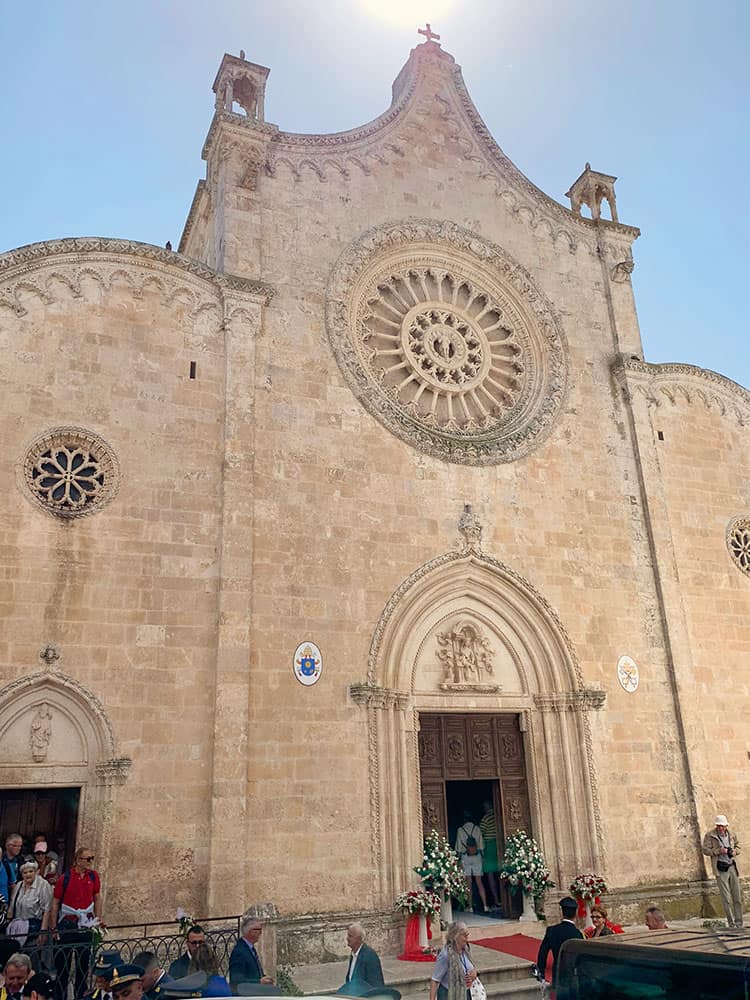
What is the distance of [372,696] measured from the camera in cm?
1340

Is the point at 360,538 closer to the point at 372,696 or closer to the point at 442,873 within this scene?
the point at 372,696

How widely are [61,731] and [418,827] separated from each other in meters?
5.82

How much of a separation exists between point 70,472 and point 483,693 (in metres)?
8.07

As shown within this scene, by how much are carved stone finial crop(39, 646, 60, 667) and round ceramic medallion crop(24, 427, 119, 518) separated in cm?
204

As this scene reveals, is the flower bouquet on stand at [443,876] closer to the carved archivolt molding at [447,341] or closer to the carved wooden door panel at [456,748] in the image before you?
the carved wooden door panel at [456,748]

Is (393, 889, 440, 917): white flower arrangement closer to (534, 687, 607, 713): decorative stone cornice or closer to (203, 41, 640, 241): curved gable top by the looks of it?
(534, 687, 607, 713): decorative stone cornice

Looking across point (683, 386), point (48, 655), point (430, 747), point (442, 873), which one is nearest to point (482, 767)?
point (430, 747)

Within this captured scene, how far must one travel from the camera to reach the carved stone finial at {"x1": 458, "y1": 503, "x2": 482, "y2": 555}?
15.2 metres

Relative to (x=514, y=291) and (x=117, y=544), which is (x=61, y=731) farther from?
(x=514, y=291)

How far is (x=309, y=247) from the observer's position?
16.0 metres

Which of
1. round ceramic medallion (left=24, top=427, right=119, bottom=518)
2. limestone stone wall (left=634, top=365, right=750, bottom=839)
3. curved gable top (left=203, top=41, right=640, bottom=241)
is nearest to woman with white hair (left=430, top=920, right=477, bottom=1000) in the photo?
round ceramic medallion (left=24, top=427, right=119, bottom=518)

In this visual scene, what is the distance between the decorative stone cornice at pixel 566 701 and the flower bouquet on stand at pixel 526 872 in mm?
2366

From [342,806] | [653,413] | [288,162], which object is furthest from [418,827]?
[288,162]

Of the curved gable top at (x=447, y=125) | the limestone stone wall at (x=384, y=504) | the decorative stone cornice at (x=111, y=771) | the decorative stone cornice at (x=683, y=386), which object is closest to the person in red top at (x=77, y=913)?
the decorative stone cornice at (x=111, y=771)
